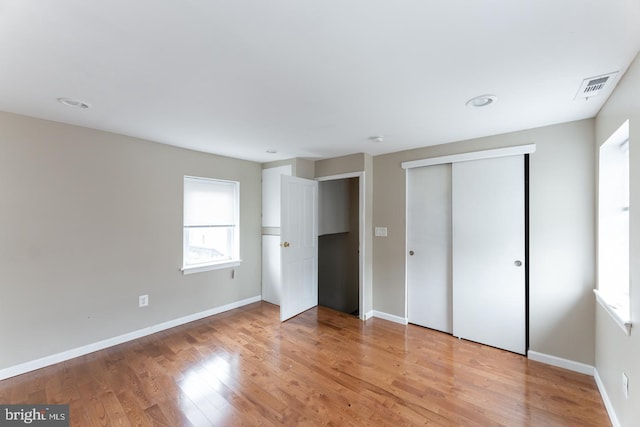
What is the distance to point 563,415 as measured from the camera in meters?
1.92

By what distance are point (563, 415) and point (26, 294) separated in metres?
4.44

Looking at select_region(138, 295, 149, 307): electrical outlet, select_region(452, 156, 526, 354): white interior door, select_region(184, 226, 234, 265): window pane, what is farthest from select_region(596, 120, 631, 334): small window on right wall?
select_region(138, 295, 149, 307): electrical outlet

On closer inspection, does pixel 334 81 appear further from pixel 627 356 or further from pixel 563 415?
pixel 563 415

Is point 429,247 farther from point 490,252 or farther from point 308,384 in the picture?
point 308,384

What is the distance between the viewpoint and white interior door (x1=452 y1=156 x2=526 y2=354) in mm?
2783

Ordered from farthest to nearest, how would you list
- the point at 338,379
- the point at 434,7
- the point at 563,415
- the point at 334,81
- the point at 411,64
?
1. the point at 338,379
2. the point at 563,415
3. the point at 334,81
4. the point at 411,64
5. the point at 434,7

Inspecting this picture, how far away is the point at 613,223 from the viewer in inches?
84.9

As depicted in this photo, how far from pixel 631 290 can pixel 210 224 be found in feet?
13.4

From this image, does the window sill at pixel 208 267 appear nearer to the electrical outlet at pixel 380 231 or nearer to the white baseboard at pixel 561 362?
the electrical outlet at pixel 380 231

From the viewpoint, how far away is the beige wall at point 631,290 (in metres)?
1.48

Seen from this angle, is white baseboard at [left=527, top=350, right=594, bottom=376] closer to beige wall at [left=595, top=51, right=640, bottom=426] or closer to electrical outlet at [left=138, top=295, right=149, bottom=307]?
beige wall at [left=595, top=51, right=640, bottom=426]

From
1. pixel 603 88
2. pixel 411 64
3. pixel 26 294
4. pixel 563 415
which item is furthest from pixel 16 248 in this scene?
pixel 603 88

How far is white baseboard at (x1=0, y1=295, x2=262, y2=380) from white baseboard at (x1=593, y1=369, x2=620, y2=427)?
13.1 feet

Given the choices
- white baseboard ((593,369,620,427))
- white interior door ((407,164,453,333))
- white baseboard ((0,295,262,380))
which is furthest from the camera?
white interior door ((407,164,453,333))
